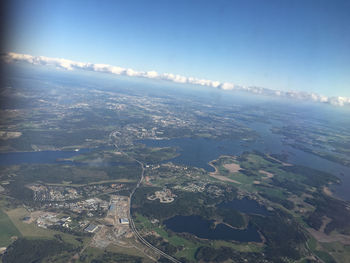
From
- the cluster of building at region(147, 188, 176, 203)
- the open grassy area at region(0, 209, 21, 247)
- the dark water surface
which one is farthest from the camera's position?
the dark water surface

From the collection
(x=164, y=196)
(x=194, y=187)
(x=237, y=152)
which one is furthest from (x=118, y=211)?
(x=237, y=152)

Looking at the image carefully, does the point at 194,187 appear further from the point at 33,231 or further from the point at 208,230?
the point at 33,231

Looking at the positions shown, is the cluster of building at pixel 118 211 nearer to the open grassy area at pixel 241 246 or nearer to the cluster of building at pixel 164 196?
the cluster of building at pixel 164 196

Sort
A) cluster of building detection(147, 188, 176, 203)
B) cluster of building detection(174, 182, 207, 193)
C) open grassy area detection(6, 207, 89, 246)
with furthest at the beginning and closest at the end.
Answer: cluster of building detection(174, 182, 207, 193), cluster of building detection(147, 188, 176, 203), open grassy area detection(6, 207, 89, 246)

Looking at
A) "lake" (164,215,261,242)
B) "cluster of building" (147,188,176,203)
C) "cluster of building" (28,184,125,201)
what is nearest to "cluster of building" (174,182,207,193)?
"cluster of building" (147,188,176,203)

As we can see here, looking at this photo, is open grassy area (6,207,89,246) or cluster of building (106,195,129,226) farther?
cluster of building (106,195,129,226)

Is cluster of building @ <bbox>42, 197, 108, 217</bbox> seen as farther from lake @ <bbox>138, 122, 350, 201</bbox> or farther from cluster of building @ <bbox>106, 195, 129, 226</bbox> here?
lake @ <bbox>138, 122, 350, 201</bbox>

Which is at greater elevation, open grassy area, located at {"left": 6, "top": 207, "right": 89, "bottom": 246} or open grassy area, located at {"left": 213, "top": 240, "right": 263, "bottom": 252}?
open grassy area, located at {"left": 213, "top": 240, "right": 263, "bottom": 252}
